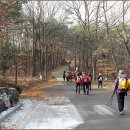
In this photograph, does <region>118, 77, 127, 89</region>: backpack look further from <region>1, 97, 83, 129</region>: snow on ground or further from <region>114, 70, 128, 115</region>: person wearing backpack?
<region>1, 97, 83, 129</region>: snow on ground

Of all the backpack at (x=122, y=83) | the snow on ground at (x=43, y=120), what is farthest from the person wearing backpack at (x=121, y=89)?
the snow on ground at (x=43, y=120)

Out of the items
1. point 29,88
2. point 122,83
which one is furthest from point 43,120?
point 29,88

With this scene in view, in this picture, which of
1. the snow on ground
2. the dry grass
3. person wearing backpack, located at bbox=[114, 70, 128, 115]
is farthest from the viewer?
the dry grass

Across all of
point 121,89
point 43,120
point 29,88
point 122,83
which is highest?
point 122,83

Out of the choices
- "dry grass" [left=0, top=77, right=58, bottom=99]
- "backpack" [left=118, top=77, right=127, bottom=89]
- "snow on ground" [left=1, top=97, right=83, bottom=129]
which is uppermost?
"backpack" [left=118, top=77, right=127, bottom=89]

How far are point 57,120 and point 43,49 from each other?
57.4m

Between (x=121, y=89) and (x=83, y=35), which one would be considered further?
(x=83, y=35)

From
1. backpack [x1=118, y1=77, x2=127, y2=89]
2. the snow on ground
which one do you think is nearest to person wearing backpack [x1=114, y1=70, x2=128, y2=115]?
backpack [x1=118, y1=77, x2=127, y2=89]

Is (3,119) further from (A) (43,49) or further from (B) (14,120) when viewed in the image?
(A) (43,49)

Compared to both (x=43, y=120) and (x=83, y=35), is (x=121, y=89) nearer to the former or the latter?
(x=43, y=120)

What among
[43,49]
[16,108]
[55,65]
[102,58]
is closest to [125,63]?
[102,58]

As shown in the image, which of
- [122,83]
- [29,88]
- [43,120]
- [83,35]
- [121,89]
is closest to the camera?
[43,120]

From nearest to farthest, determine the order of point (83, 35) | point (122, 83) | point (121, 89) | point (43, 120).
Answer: point (43, 120) < point (121, 89) < point (122, 83) < point (83, 35)

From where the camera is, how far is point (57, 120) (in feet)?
48.5
